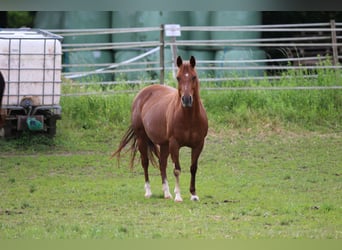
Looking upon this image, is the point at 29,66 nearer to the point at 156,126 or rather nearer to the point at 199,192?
the point at 156,126

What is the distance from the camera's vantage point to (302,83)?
563 inches

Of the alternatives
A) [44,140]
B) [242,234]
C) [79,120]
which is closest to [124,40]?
[79,120]

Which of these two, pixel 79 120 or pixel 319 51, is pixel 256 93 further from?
pixel 319 51

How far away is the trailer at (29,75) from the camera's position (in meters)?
11.5

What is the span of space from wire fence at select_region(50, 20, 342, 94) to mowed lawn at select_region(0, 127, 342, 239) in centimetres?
161

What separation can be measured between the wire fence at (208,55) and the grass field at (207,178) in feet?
2.09

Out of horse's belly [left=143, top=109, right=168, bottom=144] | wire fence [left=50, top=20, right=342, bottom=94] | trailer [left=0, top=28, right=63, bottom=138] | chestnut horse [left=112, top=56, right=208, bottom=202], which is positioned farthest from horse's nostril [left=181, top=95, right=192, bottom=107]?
wire fence [left=50, top=20, right=342, bottom=94]

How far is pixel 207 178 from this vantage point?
1036 centimetres

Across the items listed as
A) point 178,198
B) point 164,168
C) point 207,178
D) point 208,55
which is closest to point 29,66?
point 207,178

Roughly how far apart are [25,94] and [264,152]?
3.49 metres

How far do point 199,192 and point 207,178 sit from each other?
41.1 inches

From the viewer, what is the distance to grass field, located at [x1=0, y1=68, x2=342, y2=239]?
714 cm

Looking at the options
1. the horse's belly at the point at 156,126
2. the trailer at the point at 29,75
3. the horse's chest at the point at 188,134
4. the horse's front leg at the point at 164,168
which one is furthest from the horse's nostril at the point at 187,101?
the trailer at the point at 29,75

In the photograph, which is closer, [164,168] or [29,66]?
[164,168]
